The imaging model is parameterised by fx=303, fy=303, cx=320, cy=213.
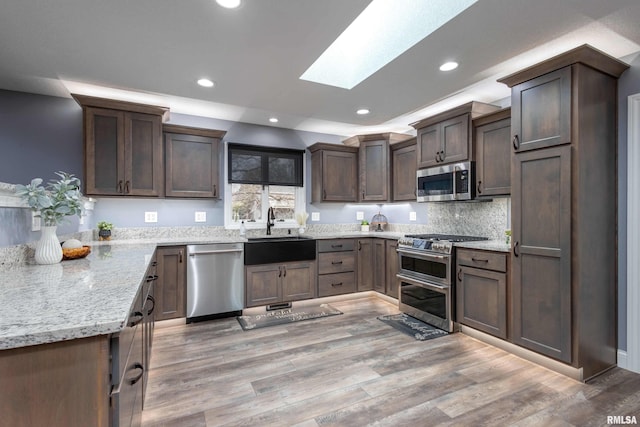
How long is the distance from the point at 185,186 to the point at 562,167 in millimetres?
3662

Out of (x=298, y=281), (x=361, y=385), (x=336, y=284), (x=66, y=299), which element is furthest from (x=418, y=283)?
(x=66, y=299)

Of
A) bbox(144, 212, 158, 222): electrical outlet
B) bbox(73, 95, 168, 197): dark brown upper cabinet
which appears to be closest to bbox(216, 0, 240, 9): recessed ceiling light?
bbox(73, 95, 168, 197): dark brown upper cabinet

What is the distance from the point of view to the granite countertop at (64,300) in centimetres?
77

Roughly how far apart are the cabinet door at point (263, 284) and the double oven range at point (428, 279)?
1.51 metres

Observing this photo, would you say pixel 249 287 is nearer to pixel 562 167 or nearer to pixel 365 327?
pixel 365 327

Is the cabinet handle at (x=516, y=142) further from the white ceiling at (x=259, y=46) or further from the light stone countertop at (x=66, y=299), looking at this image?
the light stone countertop at (x=66, y=299)

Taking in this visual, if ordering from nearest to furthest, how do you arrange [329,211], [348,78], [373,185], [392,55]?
[392,55] → [348,78] → [373,185] → [329,211]

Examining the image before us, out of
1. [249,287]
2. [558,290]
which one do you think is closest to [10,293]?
[249,287]

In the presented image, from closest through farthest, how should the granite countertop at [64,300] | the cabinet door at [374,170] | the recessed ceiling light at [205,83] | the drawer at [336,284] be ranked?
the granite countertop at [64,300]
the recessed ceiling light at [205,83]
the drawer at [336,284]
the cabinet door at [374,170]

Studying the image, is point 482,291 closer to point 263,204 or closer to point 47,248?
point 263,204

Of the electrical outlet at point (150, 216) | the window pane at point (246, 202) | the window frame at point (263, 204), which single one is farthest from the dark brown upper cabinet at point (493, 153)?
the electrical outlet at point (150, 216)

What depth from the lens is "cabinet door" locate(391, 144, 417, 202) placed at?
13.4 ft

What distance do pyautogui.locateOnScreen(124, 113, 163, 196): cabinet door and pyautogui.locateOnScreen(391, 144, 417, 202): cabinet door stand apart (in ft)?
9.93

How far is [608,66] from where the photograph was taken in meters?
2.27
